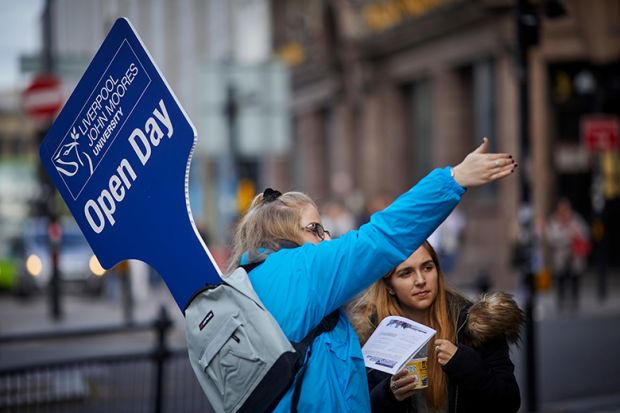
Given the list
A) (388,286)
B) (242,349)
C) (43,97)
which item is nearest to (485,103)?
(43,97)

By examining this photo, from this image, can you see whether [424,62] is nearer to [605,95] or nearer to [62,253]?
[605,95]

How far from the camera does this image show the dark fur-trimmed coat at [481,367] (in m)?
3.92

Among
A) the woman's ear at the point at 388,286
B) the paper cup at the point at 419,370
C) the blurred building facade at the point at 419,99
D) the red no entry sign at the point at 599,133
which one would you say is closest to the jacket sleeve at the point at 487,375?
the paper cup at the point at 419,370

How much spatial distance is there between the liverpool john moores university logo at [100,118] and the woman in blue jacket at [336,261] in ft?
2.09

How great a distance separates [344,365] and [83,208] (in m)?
1.12

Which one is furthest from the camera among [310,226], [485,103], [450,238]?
[485,103]

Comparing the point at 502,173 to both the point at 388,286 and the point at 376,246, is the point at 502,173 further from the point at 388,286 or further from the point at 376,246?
the point at 388,286

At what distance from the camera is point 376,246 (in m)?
3.31

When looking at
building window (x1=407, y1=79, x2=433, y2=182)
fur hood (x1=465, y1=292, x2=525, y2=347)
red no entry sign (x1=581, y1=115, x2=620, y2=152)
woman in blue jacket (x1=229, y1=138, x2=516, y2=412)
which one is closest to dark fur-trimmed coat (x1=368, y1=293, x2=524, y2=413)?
fur hood (x1=465, y1=292, x2=525, y2=347)

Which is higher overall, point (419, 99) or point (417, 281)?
point (419, 99)

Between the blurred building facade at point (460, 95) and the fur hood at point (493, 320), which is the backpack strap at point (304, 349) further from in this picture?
the blurred building facade at point (460, 95)

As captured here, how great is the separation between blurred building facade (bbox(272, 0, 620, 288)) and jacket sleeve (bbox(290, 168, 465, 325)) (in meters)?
18.7

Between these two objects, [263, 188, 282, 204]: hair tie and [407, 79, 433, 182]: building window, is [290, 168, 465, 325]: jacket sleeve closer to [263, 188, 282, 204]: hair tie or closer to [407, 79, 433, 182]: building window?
[263, 188, 282, 204]: hair tie

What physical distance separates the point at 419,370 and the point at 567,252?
17854mm
